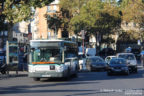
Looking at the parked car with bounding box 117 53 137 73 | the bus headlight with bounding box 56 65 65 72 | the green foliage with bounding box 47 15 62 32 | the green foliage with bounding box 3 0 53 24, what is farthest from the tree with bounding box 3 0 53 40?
the green foliage with bounding box 47 15 62 32

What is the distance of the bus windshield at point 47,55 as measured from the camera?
71.6 ft

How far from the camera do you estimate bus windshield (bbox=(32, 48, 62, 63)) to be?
2183 cm

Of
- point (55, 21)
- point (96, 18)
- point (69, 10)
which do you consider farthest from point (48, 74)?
point (55, 21)

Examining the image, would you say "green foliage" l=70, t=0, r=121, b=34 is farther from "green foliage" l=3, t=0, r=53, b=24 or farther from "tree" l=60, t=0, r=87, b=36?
"green foliage" l=3, t=0, r=53, b=24

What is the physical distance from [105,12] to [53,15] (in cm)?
938

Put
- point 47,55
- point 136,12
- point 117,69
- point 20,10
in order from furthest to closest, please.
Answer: point 136,12 < point 117,69 < point 20,10 < point 47,55

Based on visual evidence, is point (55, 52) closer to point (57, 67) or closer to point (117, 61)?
point (57, 67)

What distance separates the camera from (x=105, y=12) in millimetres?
59594

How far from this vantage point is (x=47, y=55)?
21.9 m

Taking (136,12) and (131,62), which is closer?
(131,62)

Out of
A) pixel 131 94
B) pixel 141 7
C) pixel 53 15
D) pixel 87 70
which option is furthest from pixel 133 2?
pixel 131 94

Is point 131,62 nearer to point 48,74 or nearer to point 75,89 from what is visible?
point 48,74

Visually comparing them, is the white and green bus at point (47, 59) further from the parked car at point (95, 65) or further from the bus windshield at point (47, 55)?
the parked car at point (95, 65)

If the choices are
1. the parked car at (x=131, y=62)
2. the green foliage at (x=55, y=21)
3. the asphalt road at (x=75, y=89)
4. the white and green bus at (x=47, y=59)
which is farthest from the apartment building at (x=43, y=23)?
the asphalt road at (x=75, y=89)
